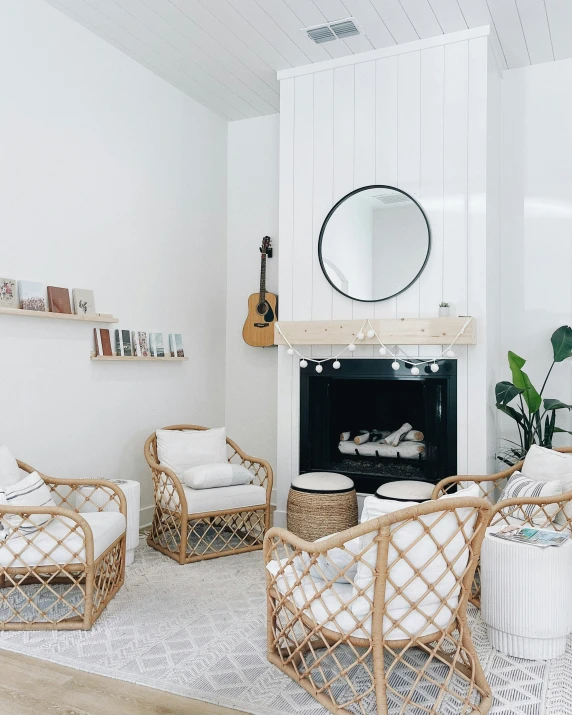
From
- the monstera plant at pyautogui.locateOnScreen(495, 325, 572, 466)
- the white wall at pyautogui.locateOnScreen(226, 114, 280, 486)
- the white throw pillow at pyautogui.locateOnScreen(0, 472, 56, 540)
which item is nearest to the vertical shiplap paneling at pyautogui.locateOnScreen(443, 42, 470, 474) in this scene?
the monstera plant at pyautogui.locateOnScreen(495, 325, 572, 466)

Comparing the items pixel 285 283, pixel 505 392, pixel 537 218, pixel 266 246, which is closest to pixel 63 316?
pixel 285 283

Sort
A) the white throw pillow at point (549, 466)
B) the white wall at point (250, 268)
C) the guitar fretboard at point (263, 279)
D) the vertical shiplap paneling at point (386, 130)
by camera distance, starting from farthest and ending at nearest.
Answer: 1. the white wall at point (250, 268)
2. the guitar fretboard at point (263, 279)
3. the vertical shiplap paneling at point (386, 130)
4. the white throw pillow at point (549, 466)

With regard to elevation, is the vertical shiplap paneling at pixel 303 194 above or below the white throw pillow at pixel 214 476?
above

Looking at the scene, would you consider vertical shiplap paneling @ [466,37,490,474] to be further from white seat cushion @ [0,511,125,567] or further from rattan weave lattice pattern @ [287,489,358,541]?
white seat cushion @ [0,511,125,567]

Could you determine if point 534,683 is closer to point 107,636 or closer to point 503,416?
point 107,636

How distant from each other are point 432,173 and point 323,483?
2.00m

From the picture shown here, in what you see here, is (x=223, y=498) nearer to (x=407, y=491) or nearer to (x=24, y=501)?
(x=407, y=491)

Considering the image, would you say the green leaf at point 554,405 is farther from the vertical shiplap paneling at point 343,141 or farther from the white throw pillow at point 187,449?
the white throw pillow at point 187,449

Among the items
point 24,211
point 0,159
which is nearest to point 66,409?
point 24,211

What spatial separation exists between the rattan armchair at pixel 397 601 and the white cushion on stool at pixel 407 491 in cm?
126

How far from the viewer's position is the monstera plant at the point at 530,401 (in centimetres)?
384

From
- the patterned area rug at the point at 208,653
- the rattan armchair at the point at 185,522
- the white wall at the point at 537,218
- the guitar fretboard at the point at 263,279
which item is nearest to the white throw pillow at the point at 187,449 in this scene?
the rattan armchair at the point at 185,522

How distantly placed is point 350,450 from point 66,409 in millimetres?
1871

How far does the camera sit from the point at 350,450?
14.5 feet
